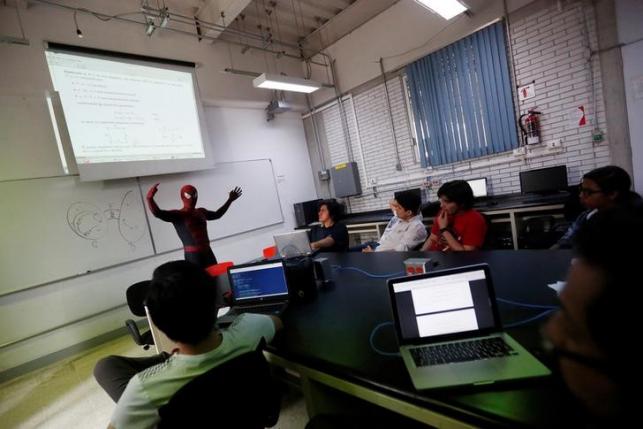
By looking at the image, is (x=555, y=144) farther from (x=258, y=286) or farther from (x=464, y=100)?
(x=258, y=286)

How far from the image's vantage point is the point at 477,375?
810mm

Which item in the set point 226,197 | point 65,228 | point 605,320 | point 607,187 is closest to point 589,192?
point 607,187

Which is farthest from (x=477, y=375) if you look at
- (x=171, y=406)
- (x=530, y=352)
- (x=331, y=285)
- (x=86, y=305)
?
(x=86, y=305)

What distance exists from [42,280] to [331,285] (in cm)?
314

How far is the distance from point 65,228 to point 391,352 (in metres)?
3.67

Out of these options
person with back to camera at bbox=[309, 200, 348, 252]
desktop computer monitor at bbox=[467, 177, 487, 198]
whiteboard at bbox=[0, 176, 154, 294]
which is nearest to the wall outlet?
desktop computer monitor at bbox=[467, 177, 487, 198]

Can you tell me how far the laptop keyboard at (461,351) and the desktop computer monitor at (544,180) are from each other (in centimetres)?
317

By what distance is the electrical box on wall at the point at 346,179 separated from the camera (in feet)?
17.1

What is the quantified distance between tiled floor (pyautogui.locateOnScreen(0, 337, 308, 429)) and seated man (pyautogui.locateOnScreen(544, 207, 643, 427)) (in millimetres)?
1680

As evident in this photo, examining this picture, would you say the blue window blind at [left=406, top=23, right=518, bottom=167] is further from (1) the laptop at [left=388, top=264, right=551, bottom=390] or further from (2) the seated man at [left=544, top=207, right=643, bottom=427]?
(2) the seated man at [left=544, top=207, right=643, bottom=427]

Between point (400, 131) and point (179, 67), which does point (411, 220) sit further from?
point (179, 67)

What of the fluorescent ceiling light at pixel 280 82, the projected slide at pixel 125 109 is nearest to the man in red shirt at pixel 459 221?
the fluorescent ceiling light at pixel 280 82

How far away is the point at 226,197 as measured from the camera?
4574mm

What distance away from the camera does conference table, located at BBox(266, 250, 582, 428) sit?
0.71 m
